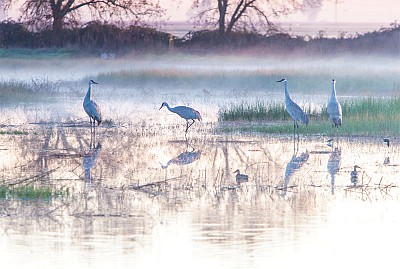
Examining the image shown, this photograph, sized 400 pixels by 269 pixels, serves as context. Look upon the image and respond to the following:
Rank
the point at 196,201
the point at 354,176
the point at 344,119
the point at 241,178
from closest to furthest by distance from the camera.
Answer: the point at 196,201 → the point at 241,178 → the point at 354,176 → the point at 344,119

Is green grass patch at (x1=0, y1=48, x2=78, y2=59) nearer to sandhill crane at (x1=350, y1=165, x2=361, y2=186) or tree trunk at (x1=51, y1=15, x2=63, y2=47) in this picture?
tree trunk at (x1=51, y1=15, x2=63, y2=47)

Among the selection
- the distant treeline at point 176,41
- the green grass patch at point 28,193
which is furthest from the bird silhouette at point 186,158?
the distant treeline at point 176,41

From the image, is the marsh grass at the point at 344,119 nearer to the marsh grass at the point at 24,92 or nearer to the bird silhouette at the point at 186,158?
the bird silhouette at the point at 186,158

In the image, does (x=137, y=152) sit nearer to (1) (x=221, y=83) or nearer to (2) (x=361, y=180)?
(2) (x=361, y=180)

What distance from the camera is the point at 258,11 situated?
3684 centimetres

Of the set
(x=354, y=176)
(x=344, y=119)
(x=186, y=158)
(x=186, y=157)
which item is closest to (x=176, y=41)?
(x=344, y=119)

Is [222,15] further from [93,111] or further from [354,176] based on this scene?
[354,176]

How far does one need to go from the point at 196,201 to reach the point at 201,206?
0.79 ft

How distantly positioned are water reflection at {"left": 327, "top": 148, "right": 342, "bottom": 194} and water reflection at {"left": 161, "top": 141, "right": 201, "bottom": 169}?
1.63 m

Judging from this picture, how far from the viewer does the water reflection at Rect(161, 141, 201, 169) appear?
12.3 m

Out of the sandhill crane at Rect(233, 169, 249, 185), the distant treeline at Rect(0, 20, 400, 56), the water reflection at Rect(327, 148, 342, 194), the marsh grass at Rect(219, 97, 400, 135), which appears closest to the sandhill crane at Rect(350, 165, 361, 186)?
the water reflection at Rect(327, 148, 342, 194)

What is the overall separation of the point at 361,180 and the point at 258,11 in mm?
26573

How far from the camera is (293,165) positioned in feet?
39.5

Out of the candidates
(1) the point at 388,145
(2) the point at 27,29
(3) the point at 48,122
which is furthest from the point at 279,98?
(2) the point at 27,29
